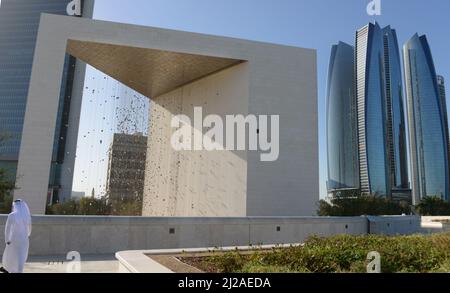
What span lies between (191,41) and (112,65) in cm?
653

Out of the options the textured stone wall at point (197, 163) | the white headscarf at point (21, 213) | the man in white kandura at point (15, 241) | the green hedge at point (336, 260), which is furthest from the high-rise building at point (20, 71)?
the green hedge at point (336, 260)

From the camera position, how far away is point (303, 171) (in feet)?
86.5

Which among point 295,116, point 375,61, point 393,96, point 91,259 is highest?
point 375,61

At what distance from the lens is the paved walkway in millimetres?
8961

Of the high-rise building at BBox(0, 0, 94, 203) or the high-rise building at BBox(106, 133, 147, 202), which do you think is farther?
the high-rise building at BBox(0, 0, 94, 203)

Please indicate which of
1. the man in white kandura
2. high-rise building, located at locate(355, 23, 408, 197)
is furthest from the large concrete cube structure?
high-rise building, located at locate(355, 23, 408, 197)

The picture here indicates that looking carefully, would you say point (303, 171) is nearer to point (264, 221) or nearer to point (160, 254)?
point (264, 221)

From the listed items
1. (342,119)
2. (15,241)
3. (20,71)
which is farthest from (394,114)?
(15,241)

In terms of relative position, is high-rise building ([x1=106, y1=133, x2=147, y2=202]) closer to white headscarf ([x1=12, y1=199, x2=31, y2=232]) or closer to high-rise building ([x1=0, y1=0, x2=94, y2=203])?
white headscarf ([x1=12, y1=199, x2=31, y2=232])

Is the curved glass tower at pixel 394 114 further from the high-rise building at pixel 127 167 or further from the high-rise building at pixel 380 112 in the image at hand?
the high-rise building at pixel 127 167

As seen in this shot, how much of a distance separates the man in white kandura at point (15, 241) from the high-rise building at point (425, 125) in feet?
348

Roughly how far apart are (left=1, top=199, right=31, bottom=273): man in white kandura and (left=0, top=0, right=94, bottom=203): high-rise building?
77.5 metres

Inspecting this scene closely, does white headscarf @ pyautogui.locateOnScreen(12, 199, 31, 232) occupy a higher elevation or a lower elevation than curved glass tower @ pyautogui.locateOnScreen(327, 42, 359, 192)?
lower
